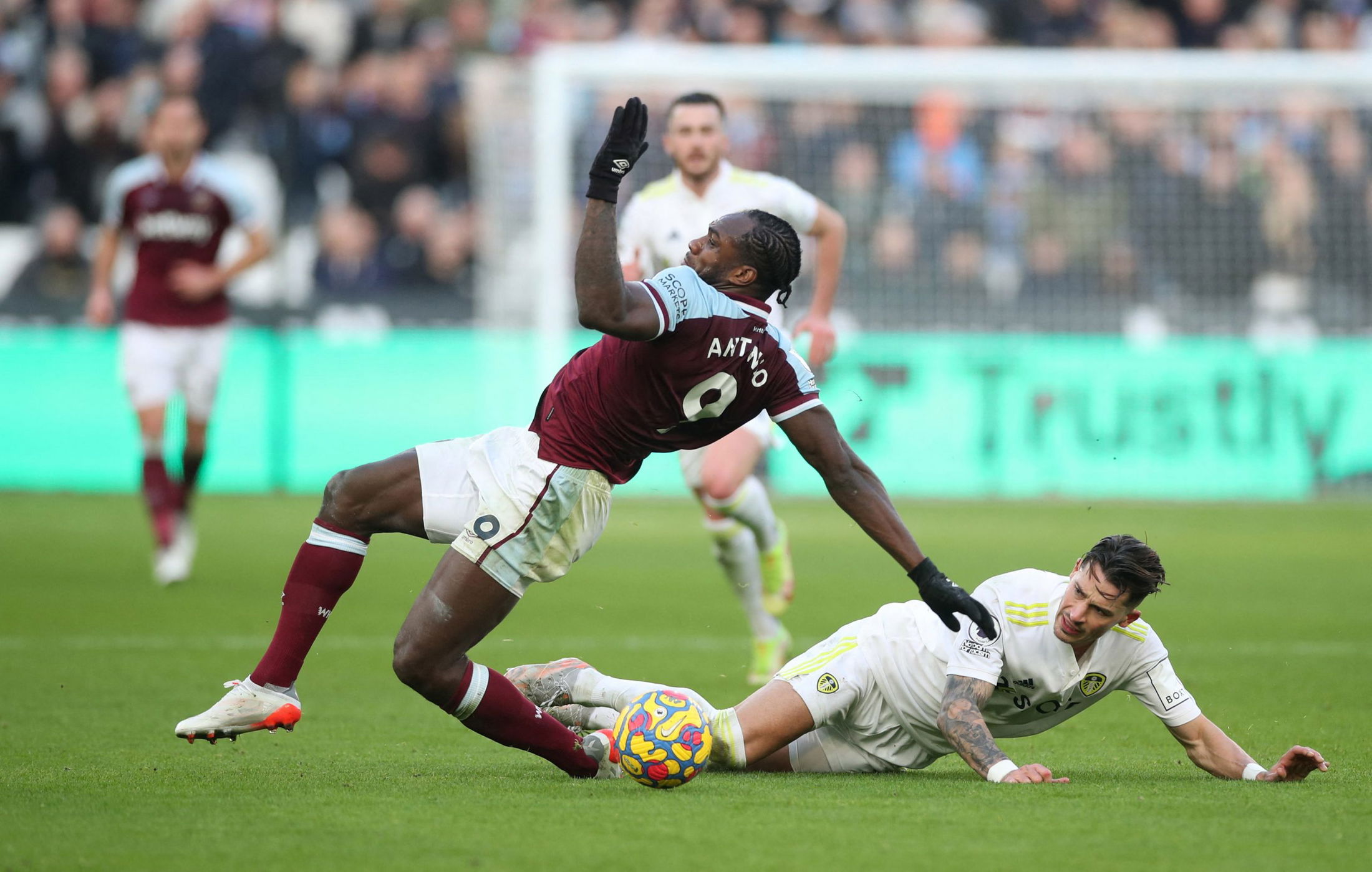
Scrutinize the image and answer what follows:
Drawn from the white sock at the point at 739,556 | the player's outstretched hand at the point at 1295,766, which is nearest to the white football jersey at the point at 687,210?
the white sock at the point at 739,556

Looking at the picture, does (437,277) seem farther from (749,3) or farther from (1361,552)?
(1361,552)

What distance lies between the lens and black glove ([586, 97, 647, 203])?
15.4 feet

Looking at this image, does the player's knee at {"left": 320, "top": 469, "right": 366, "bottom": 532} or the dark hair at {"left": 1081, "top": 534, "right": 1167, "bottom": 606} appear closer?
the dark hair at {"left": 1081, "top": 534, "right": 1167, "bottom": 606}

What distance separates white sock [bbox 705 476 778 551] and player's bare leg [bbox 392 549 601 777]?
113 inches

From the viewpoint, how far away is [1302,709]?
23.0ft

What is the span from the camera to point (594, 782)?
17.9ft

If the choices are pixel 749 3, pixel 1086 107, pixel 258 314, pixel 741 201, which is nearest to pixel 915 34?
pixel 749 3

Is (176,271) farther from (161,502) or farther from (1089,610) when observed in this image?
(1089,610)

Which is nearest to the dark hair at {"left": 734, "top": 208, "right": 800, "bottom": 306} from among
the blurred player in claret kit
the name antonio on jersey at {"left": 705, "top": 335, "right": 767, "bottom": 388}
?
the name antonio on jersey at {"left": 705, "top": 335, "right": 767, "bottom": 388}

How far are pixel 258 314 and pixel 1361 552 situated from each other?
31.3 ft

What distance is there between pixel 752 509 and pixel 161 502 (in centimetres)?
437

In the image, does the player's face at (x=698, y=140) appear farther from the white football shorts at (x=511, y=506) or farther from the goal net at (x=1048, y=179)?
the goal net at (x=1048, y=179)

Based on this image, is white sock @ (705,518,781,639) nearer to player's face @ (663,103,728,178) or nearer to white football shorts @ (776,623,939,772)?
player's face @ (663,103,728,178)

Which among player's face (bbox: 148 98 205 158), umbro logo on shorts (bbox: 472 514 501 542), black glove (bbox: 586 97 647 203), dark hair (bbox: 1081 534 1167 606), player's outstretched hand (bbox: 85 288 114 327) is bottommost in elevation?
dark hair (bbox: 1081 534 1167 606)
